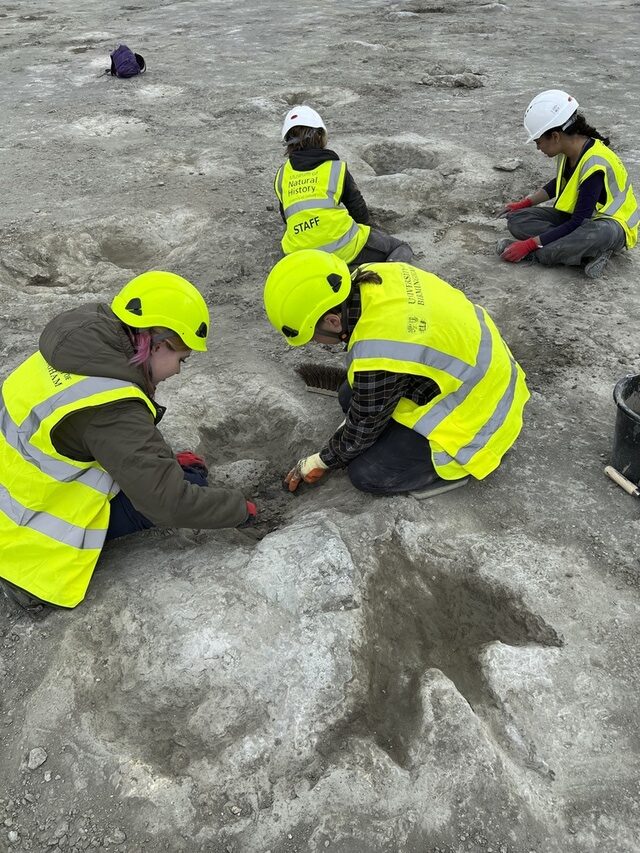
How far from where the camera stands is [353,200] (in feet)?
15.9

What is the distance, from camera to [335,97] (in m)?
8.45

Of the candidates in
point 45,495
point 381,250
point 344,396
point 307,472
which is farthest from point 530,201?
point 45,495

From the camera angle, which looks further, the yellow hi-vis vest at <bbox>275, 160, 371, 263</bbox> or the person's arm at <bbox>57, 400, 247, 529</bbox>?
the yellow hi-vis vest at <bbox>275, 160, 371, 263</bbox>

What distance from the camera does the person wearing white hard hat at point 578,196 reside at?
4.46 metres

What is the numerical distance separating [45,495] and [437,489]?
5.56 ft

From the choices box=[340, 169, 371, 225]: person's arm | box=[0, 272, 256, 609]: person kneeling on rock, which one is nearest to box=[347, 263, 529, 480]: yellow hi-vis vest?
box=[0, 272, 256, 609]: person kneeling on rock

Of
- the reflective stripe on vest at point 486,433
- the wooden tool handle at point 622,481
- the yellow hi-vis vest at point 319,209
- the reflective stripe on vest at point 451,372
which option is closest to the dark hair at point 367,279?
the reflective stripe on vest at point 451,372

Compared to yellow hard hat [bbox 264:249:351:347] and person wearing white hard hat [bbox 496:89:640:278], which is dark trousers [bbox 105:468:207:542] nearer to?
yellow hard hat [bbox 264:249:351:347]

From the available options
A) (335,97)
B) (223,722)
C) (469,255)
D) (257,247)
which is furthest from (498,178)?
(223,722)

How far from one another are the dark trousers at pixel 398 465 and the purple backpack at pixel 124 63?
27.7ft

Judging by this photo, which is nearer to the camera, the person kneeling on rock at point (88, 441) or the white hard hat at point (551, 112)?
the person kneeling on rock at point (88, 441)

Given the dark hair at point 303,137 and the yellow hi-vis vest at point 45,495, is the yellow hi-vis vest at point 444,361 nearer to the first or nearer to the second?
the yellow hi-vis vest at point 45,495

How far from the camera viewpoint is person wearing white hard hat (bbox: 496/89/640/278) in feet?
14.6

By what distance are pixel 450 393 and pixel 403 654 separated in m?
1.12
